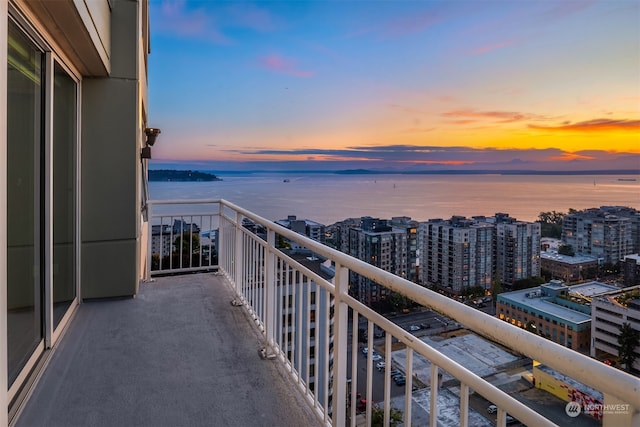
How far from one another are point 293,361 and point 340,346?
80cm

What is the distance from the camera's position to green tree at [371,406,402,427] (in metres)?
1.41

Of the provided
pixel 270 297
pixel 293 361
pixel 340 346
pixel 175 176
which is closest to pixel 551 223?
pixel 340 346

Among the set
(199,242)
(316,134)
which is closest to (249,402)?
(199,242)

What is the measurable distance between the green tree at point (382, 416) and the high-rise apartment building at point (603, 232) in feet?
3.76

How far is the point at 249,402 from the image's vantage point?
7.72ft

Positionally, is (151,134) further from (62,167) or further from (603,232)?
(603,232)

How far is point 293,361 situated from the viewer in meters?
2.48

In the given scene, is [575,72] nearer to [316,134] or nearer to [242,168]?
[316,134]

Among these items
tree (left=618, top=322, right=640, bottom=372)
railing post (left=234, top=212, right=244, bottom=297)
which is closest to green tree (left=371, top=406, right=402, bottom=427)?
tree (left=618, top=322, right=640, bottom=372)

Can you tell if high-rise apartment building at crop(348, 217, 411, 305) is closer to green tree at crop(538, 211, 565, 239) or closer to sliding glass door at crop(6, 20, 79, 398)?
green tree at crop(538, 211, 565, 239)

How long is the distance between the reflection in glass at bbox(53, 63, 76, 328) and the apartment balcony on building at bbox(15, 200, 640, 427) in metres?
0.35

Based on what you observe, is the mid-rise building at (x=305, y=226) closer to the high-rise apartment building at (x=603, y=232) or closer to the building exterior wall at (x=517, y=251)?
the building exterior wall at (x=517, y=251)

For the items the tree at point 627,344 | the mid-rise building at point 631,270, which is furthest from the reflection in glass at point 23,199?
the mid-rise building at point 631,270

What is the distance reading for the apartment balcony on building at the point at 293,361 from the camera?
90cm
